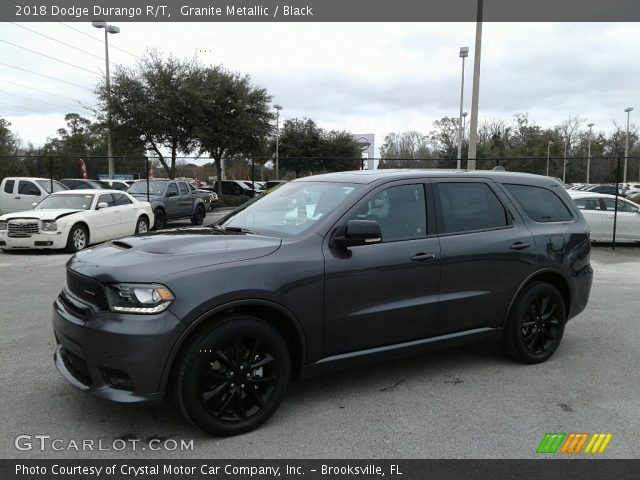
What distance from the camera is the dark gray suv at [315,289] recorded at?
10.8 feet

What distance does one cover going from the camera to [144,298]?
3.27m

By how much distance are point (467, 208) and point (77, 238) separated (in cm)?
1060

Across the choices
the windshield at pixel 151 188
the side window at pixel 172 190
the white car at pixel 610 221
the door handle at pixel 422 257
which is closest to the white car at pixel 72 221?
the windshield at pixel 151 188

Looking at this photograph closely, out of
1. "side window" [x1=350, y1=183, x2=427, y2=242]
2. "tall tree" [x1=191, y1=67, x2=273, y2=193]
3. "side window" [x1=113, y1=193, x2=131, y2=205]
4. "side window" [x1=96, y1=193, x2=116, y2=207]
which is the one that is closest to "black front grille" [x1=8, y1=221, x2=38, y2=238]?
"side window" [x1=96, y1=193, x2=116, y2=207]

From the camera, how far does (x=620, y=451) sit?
11.2 ft

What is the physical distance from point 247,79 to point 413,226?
28.5 m

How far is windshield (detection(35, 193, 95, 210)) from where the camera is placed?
13.1 m

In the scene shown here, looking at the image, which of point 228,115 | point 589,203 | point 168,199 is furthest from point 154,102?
point 589,203

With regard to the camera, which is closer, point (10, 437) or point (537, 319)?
point (10, 437)

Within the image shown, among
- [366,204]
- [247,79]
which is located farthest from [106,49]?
[366,204]

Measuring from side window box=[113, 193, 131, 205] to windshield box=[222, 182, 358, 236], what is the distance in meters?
10.5
